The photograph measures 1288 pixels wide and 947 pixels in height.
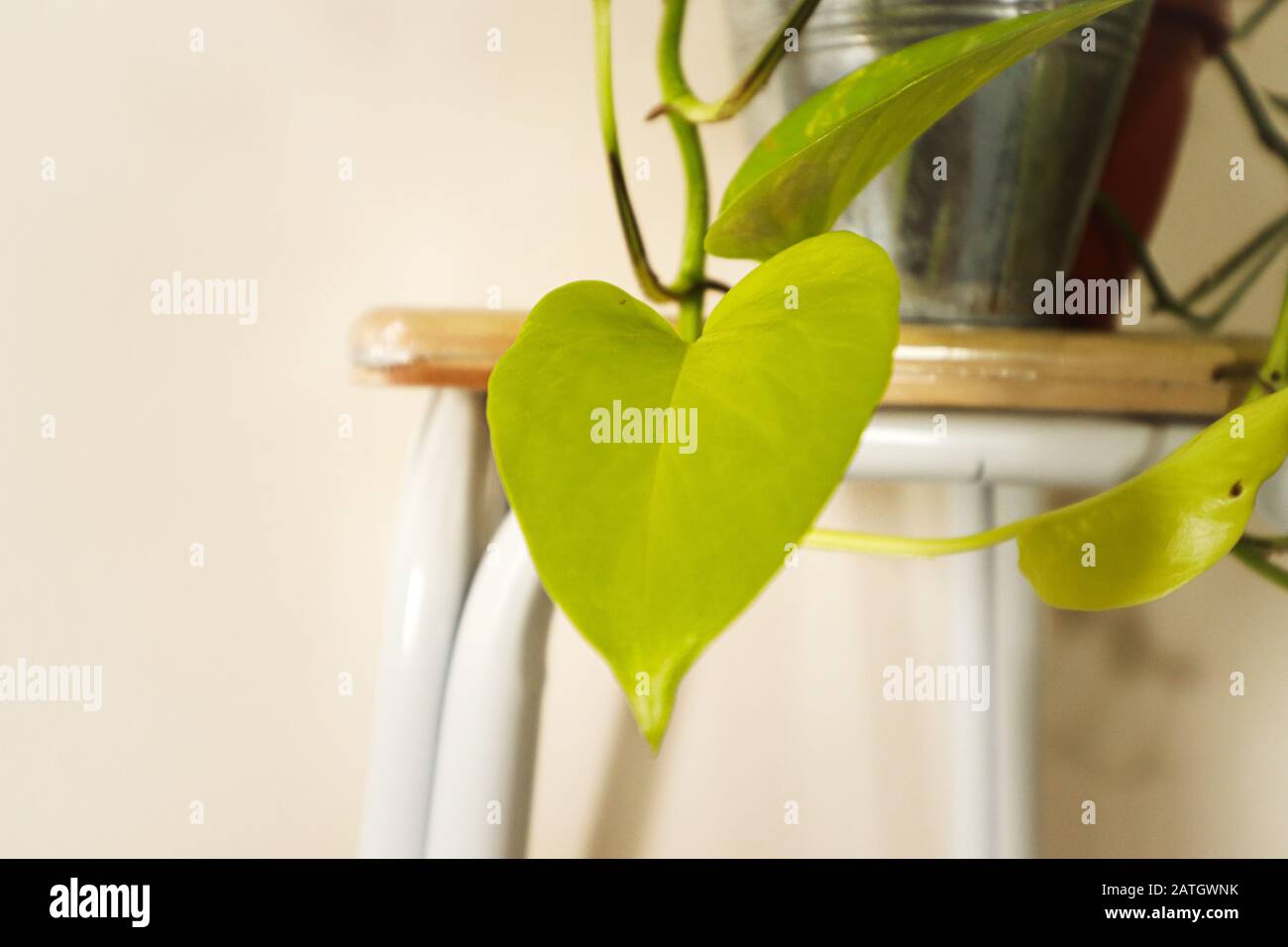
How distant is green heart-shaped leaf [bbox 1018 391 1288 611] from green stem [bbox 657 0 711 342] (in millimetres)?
115

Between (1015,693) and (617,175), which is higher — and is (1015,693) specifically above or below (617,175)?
below

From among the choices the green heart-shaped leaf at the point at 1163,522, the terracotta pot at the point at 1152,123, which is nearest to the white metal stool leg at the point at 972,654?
the terracotta pot at the point at 1152,123

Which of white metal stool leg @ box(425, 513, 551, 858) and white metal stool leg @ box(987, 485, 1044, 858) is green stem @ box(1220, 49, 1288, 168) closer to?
white metal stool leg @ box(987, 485, 1044, 858)

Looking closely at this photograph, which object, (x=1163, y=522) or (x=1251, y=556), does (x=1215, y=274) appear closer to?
(x=1251, y=556)

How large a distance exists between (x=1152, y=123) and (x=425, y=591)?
1.52 ft

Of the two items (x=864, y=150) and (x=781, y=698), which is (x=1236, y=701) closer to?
(x=781, y=698)

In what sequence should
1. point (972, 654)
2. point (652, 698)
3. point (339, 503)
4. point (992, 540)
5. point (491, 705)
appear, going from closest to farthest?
point (652, 698) → point (992, 540) → point (491, 705) → point (972, 654) → point (339, 503)

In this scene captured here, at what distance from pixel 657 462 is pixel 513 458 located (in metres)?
0.02

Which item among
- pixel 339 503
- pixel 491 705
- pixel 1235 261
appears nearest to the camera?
pixel 491 705

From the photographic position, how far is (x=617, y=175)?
1.07 ft

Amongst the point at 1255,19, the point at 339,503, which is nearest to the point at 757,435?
the point at 339,503

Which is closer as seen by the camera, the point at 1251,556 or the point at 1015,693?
the point at 1251,556

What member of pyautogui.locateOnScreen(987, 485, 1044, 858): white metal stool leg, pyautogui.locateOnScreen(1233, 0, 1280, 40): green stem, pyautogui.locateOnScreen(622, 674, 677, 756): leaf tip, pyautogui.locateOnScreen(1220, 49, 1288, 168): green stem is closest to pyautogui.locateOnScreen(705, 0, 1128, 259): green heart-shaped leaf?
pyautogui.locateOnScreen(622, 674, 677, 756): leaf tip
